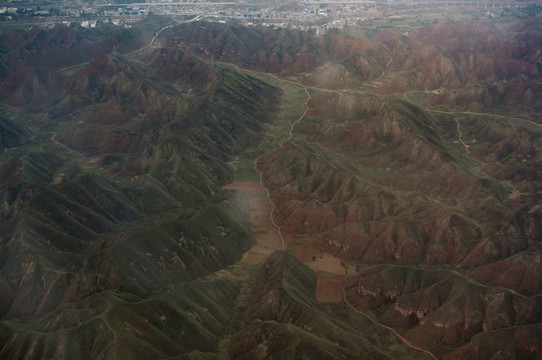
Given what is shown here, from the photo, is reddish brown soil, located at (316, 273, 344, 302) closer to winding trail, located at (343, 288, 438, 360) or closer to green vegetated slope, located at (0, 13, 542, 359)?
green vegetated slope, located at (0, 13, 542, 359)

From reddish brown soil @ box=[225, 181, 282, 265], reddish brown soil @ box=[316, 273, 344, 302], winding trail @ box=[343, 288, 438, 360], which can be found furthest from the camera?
reddish brown soil @ box=[225, 181, 282, 265]

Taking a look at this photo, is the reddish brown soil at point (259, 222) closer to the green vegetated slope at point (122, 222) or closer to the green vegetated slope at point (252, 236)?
the green vegetated slope at point (252, 236)

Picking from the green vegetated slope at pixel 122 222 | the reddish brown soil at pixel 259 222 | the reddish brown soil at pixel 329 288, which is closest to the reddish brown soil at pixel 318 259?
the reddish brown soil at pixel 329 288

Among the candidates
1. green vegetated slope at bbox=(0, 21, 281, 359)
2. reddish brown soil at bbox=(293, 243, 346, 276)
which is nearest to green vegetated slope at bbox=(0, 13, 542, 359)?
green vegetated slope at bbox=(0, 21, 281, 359)

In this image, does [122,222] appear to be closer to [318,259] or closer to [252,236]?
[252,236]

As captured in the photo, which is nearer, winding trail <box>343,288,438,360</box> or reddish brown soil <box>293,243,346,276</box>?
winding trail <box>343,288,438,360</box>

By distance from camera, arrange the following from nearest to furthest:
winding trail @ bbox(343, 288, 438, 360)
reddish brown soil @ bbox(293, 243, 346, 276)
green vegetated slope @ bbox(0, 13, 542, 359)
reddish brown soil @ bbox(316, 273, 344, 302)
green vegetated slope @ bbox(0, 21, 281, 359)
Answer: green vegetated slope @ bbox(0, 21, 281, 359) → green vegetated slope @ bbox(0, 13, 542, 359) → winding trail @ bbox(343, 288, 438, 360) → reddish brown soil @ bbox(316, 273, 344, 302) → reddish brown soil @ bbox(293, 243, 346, 276)

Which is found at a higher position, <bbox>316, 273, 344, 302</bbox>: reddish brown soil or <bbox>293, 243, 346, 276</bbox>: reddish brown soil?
<bbox>316, 273, 344, 302</bbox>: reddish brown soil

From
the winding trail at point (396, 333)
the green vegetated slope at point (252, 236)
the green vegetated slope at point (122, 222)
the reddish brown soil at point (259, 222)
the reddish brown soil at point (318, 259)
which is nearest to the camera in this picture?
the green vegetated slope at point (122, 222)

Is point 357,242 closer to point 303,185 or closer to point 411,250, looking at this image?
point 411,250

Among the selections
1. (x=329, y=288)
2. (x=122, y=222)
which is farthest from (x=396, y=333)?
(x=122, y=222)

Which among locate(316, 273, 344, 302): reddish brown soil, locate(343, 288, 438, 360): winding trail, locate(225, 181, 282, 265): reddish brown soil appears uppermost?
locate(343, 288, 438, 360): winding trail
